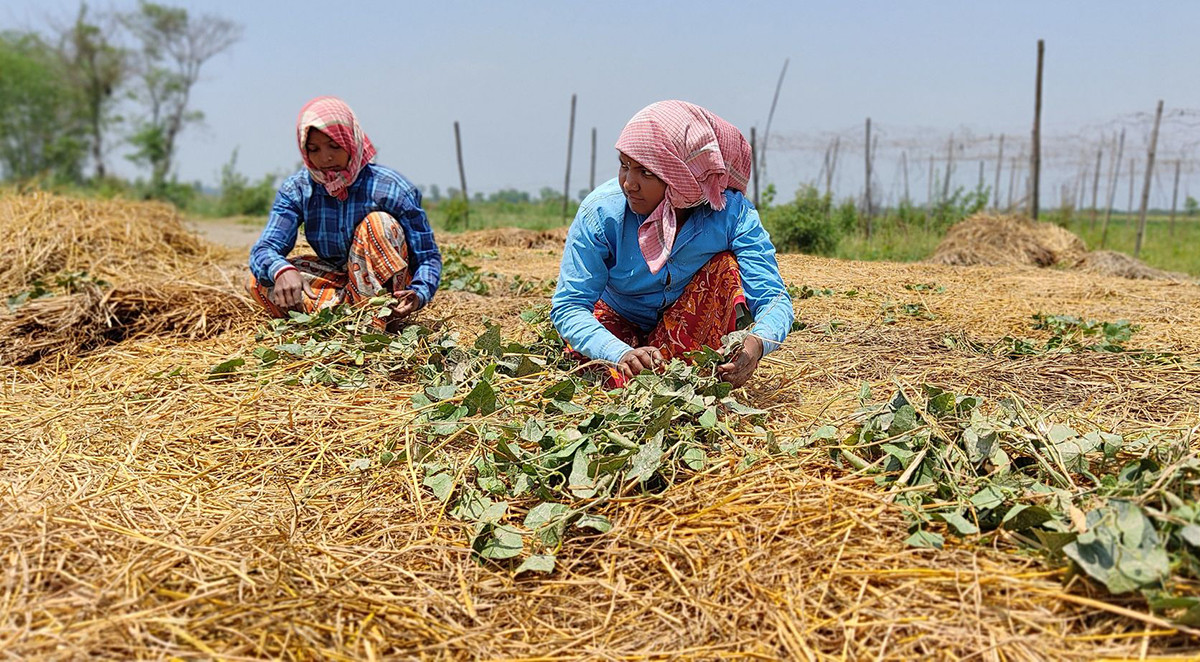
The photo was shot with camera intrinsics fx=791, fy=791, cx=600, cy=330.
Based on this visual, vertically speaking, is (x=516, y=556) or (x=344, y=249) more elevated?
(x=344, y=249)

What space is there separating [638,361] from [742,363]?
30 cm

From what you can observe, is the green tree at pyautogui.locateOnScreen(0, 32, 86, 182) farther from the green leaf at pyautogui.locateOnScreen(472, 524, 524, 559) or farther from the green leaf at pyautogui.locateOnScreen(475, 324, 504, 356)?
the green leaf at pyautogui.locateOnScreen(472, 524, 524, 559)

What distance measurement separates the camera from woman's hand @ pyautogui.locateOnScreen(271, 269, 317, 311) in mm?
3186

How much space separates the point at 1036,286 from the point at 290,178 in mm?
4973

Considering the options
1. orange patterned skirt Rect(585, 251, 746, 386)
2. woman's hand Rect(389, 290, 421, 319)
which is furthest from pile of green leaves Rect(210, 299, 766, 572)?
woman's hand Rect(389, 290, 421, 319)

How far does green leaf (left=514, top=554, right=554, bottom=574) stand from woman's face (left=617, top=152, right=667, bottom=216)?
47.3 inches

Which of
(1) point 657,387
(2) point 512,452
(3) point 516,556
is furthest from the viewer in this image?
(1) point 657,387

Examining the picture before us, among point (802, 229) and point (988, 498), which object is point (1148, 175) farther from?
point (988, 498)

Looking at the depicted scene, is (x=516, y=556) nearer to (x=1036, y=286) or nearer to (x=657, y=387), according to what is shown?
(x=657, y=387)

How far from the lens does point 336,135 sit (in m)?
3.21

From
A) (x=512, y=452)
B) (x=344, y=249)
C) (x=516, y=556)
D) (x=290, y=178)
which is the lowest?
(x=516, y=556)

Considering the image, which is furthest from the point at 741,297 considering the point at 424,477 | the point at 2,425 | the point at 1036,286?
the point at 1036,286

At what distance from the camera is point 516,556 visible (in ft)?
5.31

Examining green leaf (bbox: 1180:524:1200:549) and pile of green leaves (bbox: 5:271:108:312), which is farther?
pile of green leaves (bbox: 5:271:108:312)
